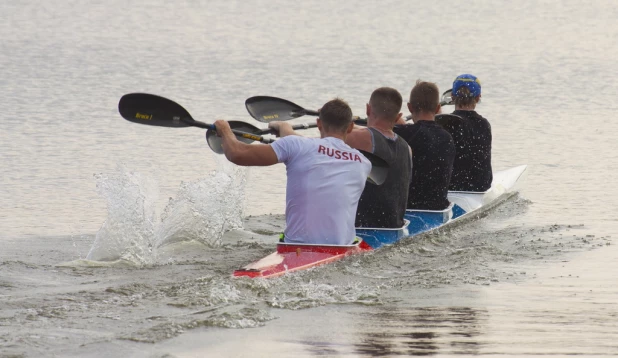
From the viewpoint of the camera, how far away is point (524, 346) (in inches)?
263

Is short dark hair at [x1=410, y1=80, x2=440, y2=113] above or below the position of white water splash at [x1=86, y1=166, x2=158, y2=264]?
above

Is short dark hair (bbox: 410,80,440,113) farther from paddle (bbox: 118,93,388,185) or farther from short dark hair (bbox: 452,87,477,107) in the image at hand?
paddle (bbox: 118,93,388,185)

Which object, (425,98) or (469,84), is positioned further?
(469,84)

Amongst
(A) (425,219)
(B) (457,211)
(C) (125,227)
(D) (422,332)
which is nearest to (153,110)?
(C) (125,227)

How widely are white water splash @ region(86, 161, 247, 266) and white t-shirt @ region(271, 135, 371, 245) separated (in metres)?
1.46

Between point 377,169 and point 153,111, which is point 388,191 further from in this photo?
point 153,111

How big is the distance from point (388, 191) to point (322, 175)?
1.17 metres

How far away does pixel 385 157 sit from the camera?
912cm

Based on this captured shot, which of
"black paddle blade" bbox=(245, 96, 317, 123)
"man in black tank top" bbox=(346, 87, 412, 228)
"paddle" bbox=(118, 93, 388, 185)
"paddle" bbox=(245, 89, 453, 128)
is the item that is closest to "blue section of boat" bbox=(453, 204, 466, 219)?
"paddle" bbox=(245, 89, 453, 128)

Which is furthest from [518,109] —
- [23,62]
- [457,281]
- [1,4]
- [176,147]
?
[1,4]

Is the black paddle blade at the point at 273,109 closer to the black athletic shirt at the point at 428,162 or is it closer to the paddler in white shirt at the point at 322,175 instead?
the black athletic shirt at the point at 428,162

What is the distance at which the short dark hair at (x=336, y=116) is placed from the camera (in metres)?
A: 8.27

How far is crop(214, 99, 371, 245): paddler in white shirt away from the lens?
8172 millimetres

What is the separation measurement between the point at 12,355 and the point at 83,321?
0.73 meters
